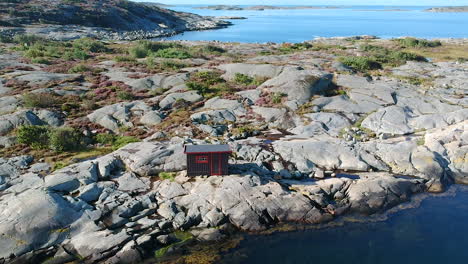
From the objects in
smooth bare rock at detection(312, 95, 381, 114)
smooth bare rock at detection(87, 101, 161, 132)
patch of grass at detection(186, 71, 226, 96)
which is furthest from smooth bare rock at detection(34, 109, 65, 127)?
smooth bare rock at detection(312, 95, 381, 114)

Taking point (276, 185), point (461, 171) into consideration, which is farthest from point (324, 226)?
point (461, 171)

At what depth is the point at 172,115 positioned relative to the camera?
38281 millimetres

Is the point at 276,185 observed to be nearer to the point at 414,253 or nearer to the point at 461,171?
the point at 414,253

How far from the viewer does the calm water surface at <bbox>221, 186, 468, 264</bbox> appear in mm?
19922

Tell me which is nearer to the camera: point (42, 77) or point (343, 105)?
point (343, 105)

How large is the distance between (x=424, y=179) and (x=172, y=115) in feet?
82.9

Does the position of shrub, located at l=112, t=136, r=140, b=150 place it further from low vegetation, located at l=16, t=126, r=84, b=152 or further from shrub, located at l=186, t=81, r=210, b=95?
shrub, located at l=186, t=81, r=210, b=95

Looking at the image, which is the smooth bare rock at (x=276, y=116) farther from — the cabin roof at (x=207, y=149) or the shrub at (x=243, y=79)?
the cabin roof at (x=207, y=149)

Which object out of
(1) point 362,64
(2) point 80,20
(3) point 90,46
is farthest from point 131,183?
(2) point 80,20

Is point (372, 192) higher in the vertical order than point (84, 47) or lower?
lower

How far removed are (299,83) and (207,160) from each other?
22534mm

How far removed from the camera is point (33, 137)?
1208 inches

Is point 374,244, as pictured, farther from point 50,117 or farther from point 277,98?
point 50,117

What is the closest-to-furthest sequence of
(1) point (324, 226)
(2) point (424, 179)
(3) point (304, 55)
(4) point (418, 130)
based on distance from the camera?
1. (1) point (324, 226)
2. (2) point (424, 179)
3. (4) point (418, 130)
4. (3) point (304, 55)
